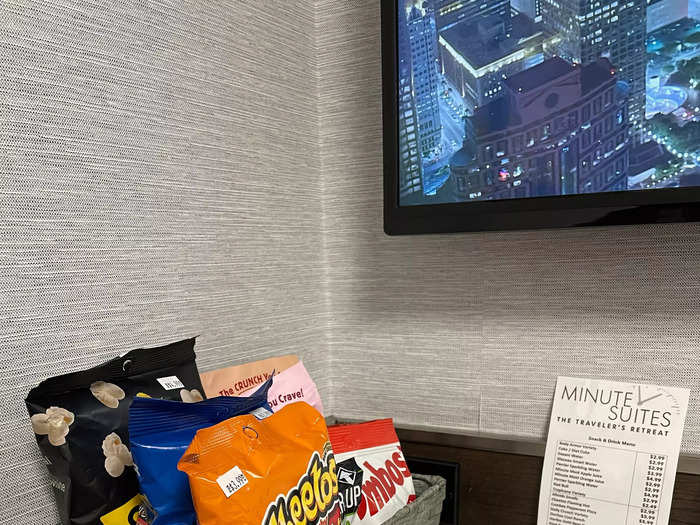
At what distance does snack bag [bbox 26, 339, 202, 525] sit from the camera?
28.0 inches

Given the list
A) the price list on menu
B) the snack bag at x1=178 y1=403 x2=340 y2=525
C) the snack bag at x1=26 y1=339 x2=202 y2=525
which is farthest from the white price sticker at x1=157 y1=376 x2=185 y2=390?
the price list on menu

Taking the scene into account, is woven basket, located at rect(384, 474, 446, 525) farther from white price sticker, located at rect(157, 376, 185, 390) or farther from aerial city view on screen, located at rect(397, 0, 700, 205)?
aerial city view on screen, located at rect(397, 0, 700, 205)

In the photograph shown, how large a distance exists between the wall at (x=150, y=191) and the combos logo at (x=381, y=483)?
31cm

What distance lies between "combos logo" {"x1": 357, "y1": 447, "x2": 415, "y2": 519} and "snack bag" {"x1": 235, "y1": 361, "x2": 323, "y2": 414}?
0.56ft

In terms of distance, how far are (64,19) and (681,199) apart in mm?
870

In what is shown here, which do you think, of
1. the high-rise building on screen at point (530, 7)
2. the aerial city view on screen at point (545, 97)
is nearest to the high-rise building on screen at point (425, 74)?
the aerial city view on screen at point (545, 97)

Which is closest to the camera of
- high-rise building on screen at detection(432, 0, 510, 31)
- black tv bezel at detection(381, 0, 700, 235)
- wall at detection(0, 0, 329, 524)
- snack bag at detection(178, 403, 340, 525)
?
snack bag at detection(178, 403, 340, 525)

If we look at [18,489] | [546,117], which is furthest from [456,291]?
[18,489]

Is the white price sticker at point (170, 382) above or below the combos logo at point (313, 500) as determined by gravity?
above

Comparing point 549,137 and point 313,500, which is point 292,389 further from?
point 549,137

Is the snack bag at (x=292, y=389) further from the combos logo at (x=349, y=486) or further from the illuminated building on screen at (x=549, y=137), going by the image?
the illuminated building on screen at (x=549, y=137)

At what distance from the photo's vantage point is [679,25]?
0.86m

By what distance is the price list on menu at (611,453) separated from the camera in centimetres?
100

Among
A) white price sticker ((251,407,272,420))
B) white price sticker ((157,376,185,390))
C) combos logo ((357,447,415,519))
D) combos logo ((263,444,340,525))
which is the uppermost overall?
white price sticker ((157,376,185,390))
